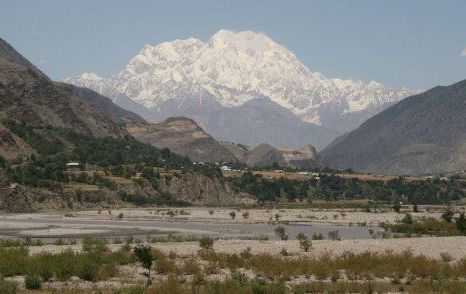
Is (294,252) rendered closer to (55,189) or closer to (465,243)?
(465,243)

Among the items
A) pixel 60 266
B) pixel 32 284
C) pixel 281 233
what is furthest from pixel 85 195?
pixel 32 284

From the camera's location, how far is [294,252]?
161ft

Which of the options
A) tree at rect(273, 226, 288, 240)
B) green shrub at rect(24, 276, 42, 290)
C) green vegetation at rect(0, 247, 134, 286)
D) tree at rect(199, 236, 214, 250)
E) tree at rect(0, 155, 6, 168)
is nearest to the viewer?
green shrub at rect(24, 276, 42, 290)

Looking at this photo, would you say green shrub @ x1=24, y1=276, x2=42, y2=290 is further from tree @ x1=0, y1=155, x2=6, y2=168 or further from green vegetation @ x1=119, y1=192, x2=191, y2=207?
green vegetation @ x1=119, y1=192, x2=191, y2=207

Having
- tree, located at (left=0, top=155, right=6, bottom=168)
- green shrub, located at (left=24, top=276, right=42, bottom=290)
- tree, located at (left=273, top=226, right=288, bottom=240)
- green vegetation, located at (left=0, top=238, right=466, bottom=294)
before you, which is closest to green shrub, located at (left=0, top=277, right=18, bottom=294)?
green vegetation, located at (left=0, top=238, right=466, bottom=294)

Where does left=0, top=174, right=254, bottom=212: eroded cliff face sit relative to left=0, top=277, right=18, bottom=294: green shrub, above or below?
above

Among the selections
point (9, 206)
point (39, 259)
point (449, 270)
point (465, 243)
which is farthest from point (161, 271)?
point (9, 206)

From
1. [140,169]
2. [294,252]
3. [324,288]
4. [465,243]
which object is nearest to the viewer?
[324,288]

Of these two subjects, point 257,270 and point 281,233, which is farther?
point 281,233

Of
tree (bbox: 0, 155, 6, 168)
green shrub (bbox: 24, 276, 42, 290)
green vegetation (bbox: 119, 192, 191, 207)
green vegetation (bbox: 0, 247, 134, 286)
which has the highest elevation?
tree (bbox: 0, 155, 6, 168)

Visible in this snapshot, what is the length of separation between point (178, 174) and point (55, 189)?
50454 millimetres

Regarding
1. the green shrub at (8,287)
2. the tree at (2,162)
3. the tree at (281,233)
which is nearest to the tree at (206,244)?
the tree at (281,233)

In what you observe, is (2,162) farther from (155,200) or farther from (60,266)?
(60,266)

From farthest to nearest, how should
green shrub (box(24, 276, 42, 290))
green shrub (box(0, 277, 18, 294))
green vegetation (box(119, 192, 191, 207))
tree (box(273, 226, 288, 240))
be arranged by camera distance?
green vegetation (box(119, 192, 191, 207)) → tree (box(273, 226, 288, 240)) → green shrub (box(24, 276, 42, 290)) → green shrub (box(0, 277, 18, 294))
